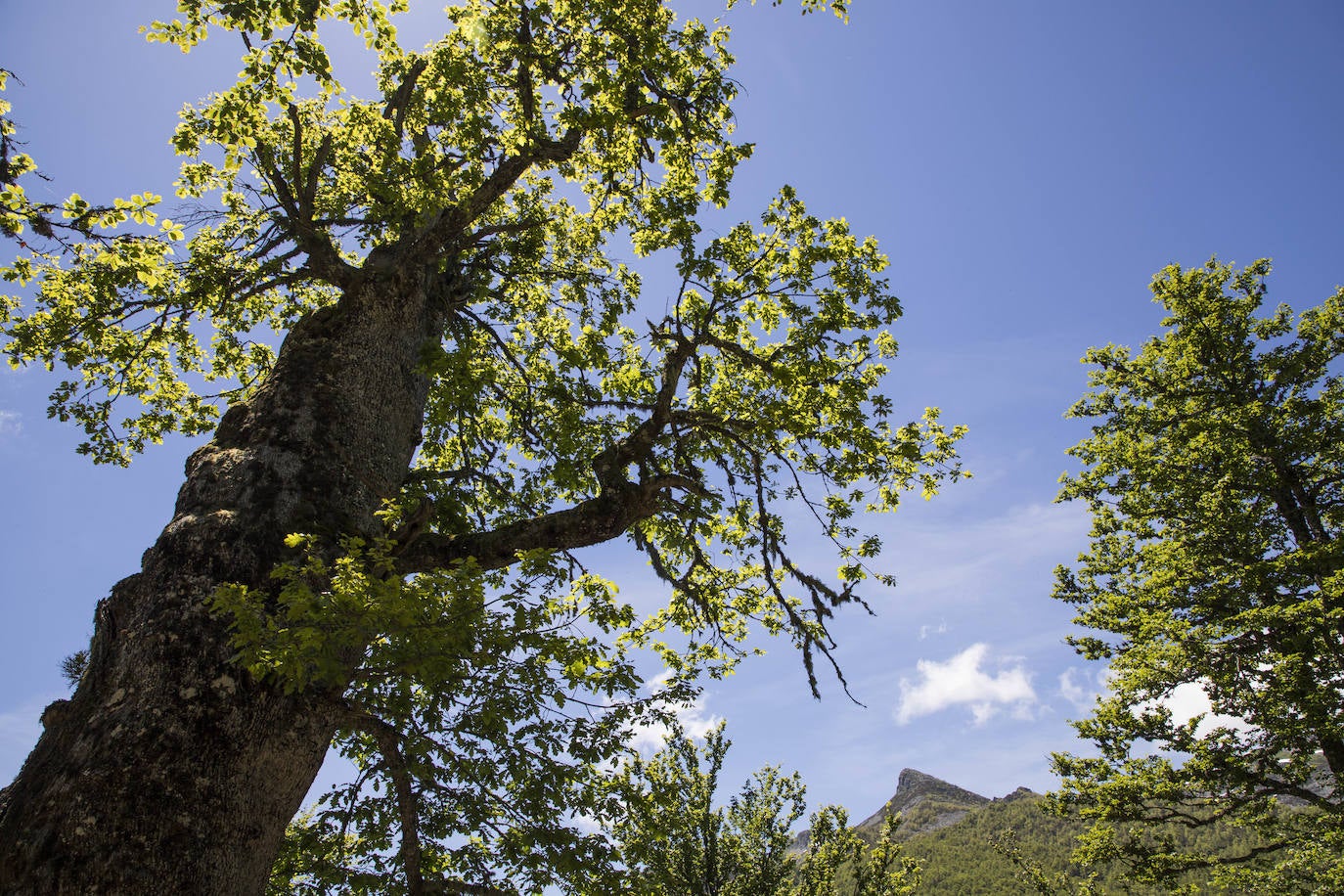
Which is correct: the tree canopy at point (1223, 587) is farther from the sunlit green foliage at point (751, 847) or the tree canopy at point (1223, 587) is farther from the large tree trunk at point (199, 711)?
the large tree trunk at point (199, 711)

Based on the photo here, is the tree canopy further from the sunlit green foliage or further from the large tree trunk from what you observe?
the large tree trunk

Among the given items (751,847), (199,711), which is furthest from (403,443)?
(751,847)

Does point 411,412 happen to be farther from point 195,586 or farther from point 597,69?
point 597,69

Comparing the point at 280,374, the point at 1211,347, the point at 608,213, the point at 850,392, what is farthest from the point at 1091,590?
the point at 280,374

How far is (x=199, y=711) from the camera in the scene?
12.6 ft

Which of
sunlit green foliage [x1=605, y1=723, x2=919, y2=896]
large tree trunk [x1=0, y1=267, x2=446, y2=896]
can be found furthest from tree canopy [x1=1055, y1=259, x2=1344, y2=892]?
large tree trunk [x1=0, y1=267, x2=446, y2=896]

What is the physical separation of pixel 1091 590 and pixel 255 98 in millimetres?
17371

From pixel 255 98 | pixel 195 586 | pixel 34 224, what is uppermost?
pixel 255 98

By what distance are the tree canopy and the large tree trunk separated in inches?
541

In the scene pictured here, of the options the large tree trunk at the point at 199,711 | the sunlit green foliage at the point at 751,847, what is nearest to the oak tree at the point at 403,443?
the large tree trunk at the point at 199,711

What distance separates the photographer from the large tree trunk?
11.0 ft

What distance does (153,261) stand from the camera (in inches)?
199

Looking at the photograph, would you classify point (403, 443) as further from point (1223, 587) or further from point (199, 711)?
point (1223, 587)

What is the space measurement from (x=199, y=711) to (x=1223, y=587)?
15847 millimetres
